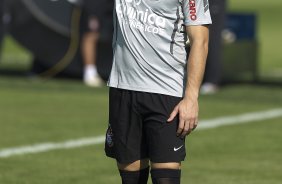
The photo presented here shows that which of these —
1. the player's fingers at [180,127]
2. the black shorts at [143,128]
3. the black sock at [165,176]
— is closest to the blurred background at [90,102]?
the black shorts at [143,128]

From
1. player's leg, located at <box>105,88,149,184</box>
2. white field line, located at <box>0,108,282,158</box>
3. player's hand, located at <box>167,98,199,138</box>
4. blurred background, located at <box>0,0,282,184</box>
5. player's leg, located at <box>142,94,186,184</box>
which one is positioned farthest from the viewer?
white field line, located at <box>0,108,282,158</box>

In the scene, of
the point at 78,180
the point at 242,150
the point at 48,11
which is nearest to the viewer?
the point at 78,180

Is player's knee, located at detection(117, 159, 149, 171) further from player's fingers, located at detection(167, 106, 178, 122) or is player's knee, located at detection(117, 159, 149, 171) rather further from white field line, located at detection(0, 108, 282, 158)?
white field line, located at detection(0, 108, 282, 158)

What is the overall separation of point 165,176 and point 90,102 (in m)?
8.34

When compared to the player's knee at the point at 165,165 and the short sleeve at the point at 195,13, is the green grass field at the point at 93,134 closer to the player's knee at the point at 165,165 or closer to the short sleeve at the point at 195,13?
the player's knee at the point at 165,165

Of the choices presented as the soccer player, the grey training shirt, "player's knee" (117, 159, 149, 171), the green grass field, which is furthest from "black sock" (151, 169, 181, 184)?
the green grass field

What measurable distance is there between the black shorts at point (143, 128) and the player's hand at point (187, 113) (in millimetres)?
76

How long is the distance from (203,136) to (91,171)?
2.47 metres

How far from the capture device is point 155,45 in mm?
6629

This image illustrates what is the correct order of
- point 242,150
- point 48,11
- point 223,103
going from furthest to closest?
point 48,11 < point 223,103 < point 242,150

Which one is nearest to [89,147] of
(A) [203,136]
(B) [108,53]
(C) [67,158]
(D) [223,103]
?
(C) [67,158]

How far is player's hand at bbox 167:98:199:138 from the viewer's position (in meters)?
6.45

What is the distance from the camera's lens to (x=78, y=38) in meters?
18.0

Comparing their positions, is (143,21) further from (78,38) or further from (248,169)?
(78,38)
